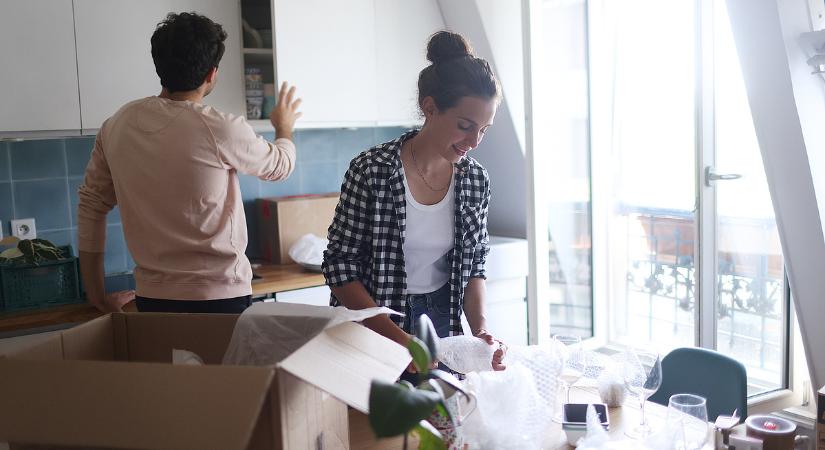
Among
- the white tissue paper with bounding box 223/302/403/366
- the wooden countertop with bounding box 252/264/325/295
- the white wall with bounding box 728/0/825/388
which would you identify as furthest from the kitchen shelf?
the white tissue paper with bounding box 223/302/403/366

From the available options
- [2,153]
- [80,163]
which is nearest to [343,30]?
[80,163]

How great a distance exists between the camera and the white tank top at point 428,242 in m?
1.91

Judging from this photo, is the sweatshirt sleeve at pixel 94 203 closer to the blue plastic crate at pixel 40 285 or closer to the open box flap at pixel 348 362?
the blue plastic crate at pixel 40 285

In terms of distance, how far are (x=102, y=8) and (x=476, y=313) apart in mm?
1764

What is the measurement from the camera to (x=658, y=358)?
162cm

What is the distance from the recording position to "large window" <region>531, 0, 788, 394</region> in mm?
3131

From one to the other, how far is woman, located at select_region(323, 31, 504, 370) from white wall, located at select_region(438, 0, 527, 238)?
1.62 meters

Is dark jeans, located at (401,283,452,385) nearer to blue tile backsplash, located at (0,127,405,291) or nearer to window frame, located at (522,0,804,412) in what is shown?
window frame, located at (522,0,804,412)

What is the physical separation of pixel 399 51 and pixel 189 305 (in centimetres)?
184

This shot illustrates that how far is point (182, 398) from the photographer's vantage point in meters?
0.95

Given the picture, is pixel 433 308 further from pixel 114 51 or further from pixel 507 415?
pixel 114 51

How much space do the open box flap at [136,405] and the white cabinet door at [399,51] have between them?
253 cm

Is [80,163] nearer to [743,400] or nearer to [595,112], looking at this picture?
[595,112]

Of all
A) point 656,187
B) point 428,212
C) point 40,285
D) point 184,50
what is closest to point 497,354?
point 428,212
